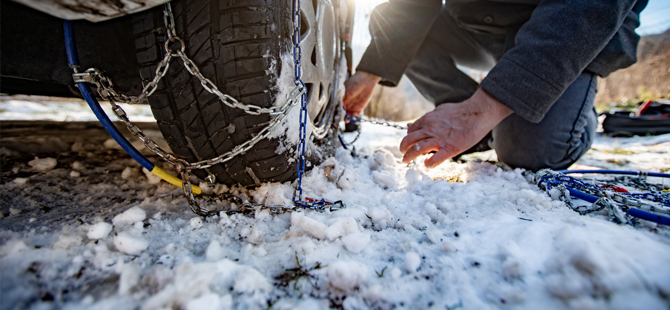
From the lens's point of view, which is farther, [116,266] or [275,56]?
[275,56]

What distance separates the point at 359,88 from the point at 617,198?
136 centimetres

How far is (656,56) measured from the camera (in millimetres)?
6094

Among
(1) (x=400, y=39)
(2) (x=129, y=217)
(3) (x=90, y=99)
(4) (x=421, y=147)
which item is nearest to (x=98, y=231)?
(2) (x=129, y=217)

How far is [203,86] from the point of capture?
73cm

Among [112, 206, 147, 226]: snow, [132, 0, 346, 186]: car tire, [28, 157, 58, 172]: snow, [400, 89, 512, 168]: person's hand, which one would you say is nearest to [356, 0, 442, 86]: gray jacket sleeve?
[400, 89, 512, 168]: person's hand

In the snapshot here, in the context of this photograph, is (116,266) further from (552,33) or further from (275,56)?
(552,33)

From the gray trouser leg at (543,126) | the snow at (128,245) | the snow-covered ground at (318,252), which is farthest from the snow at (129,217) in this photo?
the gray trouser leg at (543,126)

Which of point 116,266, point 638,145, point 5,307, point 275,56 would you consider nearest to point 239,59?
point 275,56

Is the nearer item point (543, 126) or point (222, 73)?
point (222, 73)

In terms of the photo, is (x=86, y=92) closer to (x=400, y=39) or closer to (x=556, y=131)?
(x=400, y=39)

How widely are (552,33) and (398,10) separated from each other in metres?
1.01

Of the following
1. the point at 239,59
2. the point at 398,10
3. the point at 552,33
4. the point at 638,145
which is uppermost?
the point at 398,10

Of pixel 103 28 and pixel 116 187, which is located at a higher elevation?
pixel 103 28

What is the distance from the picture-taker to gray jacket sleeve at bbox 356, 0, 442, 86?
182 cm
